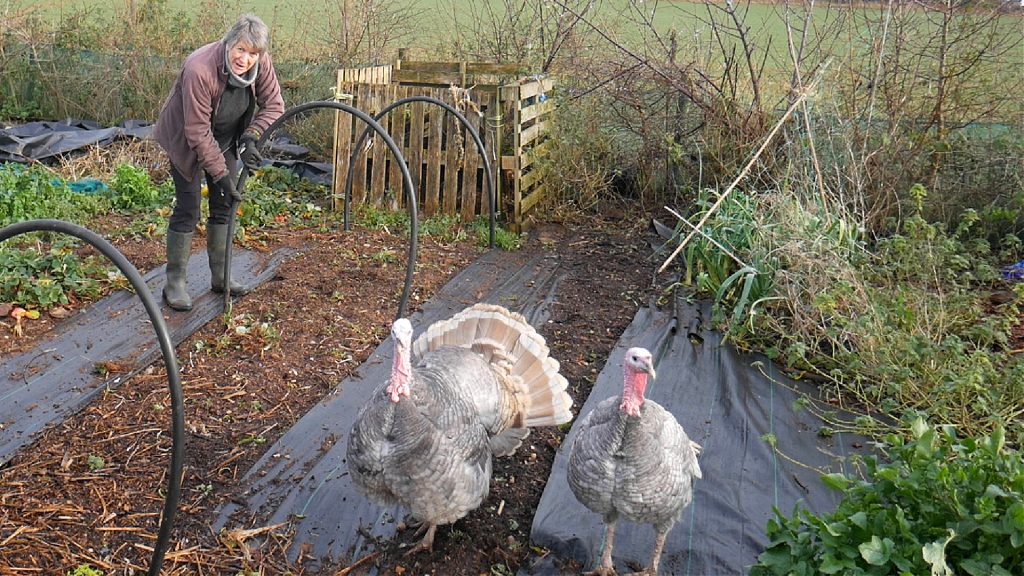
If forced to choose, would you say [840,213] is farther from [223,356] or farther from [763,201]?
[223,356]

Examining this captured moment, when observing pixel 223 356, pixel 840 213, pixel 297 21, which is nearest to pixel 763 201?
pixel 840 213

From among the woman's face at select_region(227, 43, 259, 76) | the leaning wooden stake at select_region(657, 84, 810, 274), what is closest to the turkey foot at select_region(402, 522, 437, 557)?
the leaning wooden stake at select_region(657, 84, 810, 274)

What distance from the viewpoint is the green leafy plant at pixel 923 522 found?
90.5 inches

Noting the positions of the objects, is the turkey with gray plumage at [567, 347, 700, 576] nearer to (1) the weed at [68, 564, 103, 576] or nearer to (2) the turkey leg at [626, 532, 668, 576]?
(2) the turkey leg at [626, 532, 668, 576]

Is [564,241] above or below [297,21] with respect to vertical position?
below

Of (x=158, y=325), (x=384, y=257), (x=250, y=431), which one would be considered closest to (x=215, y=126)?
(x=384, y=257)

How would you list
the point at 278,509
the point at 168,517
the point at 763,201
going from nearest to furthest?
the point at 168,517, the point at 278,509, the point at 763,201

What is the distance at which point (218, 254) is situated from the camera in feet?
18.2

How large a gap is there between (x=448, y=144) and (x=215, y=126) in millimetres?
2673

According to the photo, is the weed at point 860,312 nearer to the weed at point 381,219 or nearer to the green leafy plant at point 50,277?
the weed at point 381,219

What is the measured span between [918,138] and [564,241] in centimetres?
311

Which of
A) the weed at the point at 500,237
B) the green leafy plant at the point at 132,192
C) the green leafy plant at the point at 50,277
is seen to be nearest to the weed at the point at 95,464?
the green leafy plant at the point at 50,277

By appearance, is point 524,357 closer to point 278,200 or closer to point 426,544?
point 426,544

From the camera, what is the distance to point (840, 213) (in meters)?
6.32
